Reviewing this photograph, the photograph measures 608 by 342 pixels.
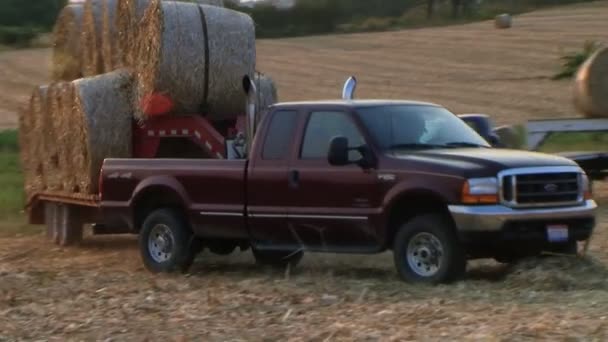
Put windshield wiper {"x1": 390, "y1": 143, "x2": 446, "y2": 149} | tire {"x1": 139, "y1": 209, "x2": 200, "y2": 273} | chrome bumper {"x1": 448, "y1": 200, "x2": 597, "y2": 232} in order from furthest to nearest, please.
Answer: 1. tire {"x1": 139, "y1": 209, "x2": 200, "y2": 273}
2. windshield wiper {"x1": 390, "y1": 143, "x2": 446, "y2": 149}
3. chrome bumper {"x1": 448, "y1": 200, "x2": 597, "y2": 232}

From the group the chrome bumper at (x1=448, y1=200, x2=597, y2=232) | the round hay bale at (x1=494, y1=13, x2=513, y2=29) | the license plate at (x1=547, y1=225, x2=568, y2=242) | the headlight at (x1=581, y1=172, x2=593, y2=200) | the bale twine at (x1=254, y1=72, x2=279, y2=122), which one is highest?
the round hay bale at (x1=494, y1=13, x2=513, y2=29)

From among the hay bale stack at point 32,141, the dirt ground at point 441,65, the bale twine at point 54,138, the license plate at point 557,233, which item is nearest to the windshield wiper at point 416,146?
the license plate at point 557,233

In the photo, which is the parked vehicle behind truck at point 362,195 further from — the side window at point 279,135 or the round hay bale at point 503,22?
the round hay bale at point 503,22

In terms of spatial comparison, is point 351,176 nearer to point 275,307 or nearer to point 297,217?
point 297,217

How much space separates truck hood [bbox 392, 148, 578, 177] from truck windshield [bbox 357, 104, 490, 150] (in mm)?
259

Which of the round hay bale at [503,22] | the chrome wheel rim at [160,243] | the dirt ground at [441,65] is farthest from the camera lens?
the round hay bale at [503,22]

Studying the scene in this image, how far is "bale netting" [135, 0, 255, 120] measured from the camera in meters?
15.3

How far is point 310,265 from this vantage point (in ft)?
45.9

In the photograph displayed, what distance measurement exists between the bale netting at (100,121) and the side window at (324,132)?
3565 millimetres

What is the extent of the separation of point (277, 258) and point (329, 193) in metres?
1.90

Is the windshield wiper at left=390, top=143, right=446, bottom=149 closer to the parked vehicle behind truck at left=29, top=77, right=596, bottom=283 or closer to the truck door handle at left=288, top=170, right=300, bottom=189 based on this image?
the parked vehicle behind truck at left=29, top=77, right=596, bottom=283

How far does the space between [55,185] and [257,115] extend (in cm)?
339

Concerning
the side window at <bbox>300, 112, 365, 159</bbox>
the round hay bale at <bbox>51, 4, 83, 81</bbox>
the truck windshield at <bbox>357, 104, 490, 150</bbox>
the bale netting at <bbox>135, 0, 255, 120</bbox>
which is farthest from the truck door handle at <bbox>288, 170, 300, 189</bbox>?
the round hay bale at <bbox>51, 4, 83, 81</bbox>

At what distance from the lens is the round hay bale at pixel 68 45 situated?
1755 cm
